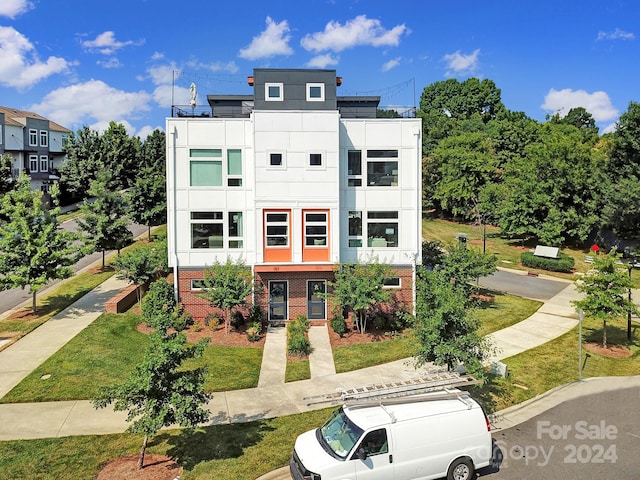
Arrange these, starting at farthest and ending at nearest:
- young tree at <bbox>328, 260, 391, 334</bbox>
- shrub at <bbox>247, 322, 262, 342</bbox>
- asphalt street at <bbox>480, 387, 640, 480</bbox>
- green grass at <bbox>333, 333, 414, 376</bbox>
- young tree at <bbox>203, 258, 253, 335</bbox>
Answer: young tree at <bbox>203, 258, 253, 335</bbox> → shrub at <bbox>247, 322, 262, 342</bbox> → young tree at <bbox>328, 260, 391, 334</bbox> → green grass at <bbox>333, 333, 414, 376</bbox> → asphalt street at <bbox>480, 387, 640, 480</bbox>

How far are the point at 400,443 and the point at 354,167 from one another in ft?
52.3

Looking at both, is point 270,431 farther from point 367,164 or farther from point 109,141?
point 109,141

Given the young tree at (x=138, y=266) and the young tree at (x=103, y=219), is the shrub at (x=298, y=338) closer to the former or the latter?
the young tree at (x=138, y=266)

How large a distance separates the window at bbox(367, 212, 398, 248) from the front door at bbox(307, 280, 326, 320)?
318 centimetres

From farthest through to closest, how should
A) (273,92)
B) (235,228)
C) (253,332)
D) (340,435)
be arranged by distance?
(235,228) < (273,92) < (253,332) < (340,435)

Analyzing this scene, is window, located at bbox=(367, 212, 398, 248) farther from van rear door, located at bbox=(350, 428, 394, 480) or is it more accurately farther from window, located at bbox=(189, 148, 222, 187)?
van rear door, located at bbox=(350, 428, 394, 480)

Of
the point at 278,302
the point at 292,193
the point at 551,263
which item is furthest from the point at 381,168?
the point at 551,263

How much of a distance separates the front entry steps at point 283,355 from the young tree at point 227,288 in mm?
2134

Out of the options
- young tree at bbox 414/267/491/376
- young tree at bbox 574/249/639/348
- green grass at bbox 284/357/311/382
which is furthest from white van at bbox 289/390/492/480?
young tree at bbox 574/249/639/348

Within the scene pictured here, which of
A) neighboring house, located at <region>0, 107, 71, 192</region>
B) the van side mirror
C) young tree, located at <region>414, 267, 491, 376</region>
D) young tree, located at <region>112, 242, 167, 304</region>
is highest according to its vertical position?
neighboring house, located at <region>0, 107, 71, 192</region>

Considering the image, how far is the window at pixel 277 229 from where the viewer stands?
23.4 meters

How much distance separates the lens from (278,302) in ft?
79.7

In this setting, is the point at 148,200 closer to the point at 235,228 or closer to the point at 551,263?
the point at 235,228

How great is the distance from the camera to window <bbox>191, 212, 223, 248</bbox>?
24.0 meters
